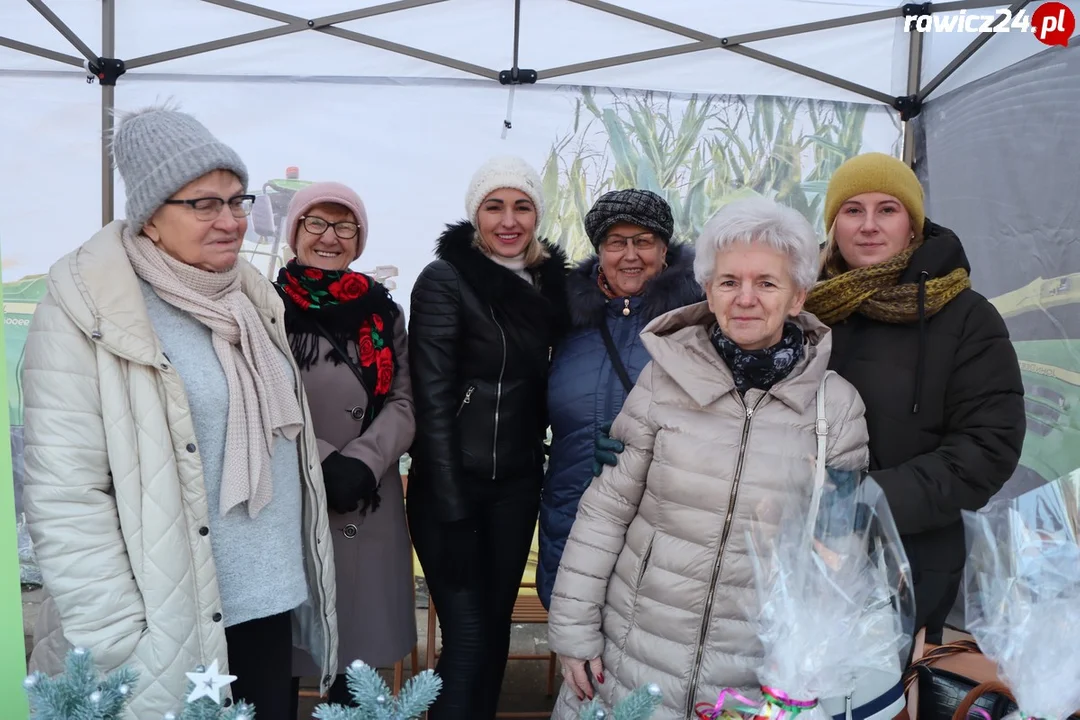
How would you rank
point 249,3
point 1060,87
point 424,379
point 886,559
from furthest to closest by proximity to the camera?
point 249,3
point 1060,87
point 424,379
point 886,559

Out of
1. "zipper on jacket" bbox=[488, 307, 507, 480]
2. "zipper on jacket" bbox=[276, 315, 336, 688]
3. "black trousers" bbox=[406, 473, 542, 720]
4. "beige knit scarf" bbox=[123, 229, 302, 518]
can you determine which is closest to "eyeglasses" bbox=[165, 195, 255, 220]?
"beige knit scarf" bbox=[123, 229, 302, 518]

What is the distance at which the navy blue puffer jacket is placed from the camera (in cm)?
230

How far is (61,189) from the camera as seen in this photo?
371 cm

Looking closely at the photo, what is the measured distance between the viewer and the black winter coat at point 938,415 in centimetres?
175

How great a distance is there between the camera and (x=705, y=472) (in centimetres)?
166

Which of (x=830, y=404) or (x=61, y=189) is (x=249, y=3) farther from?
(x=830, y=404)

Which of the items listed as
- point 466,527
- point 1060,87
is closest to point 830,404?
point 466,527

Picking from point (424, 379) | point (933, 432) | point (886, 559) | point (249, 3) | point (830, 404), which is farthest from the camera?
point (249, 3)

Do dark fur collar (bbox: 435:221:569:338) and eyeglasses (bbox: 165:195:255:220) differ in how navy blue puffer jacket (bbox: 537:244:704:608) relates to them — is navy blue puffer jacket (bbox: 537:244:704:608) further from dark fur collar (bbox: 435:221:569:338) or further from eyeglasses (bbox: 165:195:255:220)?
eyeglasses (bbox: 165:195:255:220)

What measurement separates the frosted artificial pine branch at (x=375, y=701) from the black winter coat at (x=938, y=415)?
3.74 feet

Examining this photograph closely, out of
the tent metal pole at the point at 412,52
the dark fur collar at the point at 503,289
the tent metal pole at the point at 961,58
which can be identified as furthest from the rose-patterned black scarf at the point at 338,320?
the tent metal pole at the point at 961,58

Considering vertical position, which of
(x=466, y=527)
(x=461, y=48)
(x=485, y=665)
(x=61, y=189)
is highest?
(x=461, y=48)

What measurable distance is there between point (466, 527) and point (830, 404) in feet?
3.89

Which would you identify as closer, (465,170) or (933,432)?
(933,432)
